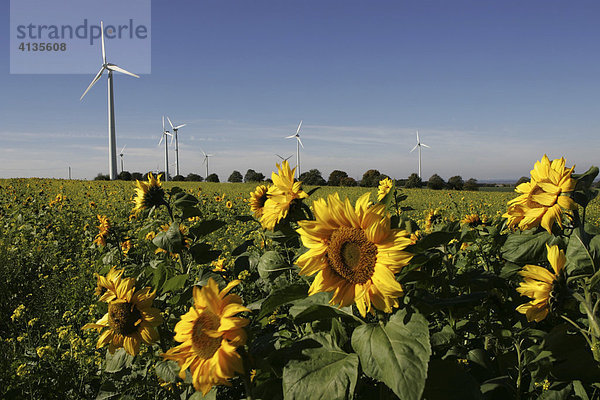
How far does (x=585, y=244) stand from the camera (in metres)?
1.48

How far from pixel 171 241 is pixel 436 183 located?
1614 inches

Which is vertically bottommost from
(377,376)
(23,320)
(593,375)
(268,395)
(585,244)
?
(23,320)

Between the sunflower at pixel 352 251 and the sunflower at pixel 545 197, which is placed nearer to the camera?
the sunflower at pixel 352 251

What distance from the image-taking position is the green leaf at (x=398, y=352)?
39.1 inches

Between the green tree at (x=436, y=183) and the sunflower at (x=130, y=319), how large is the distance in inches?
1624

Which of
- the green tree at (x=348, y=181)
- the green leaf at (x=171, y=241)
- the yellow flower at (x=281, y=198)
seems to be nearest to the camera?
the yellow flower at (x=281, y=198)

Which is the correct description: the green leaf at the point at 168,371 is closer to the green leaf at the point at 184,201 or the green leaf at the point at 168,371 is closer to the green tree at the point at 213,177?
the green leaf at the point at 184,201

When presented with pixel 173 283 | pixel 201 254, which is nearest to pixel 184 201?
pixel 201 254

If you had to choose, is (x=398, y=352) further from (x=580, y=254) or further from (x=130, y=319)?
(x=130, y=319)

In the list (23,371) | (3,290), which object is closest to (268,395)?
(23,371)

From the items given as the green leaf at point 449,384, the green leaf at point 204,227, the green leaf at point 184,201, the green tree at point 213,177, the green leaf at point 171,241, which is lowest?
the green leaf at point 449,384

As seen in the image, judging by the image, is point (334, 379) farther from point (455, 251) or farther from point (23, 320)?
point (23, 320)

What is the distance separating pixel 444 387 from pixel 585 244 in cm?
81

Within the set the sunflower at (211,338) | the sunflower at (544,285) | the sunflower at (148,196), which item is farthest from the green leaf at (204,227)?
the sunflower at (544,285)
